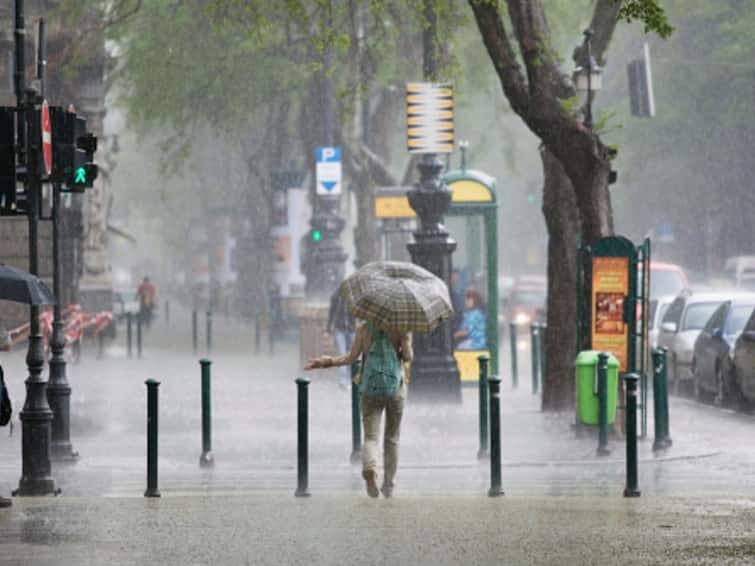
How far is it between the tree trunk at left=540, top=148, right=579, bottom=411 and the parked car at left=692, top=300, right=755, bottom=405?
126 inches

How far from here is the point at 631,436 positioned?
15570 mm

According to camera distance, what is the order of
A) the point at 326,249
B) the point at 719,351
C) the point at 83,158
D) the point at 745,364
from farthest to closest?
the point at 326,249, the point at 719,351, the point at 745,364, the point at 83,158

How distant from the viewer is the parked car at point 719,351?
27391 mm

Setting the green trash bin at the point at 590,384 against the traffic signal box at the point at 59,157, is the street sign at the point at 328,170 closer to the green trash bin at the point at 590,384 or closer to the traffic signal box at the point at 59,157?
the green trash bin at the point at 590,384

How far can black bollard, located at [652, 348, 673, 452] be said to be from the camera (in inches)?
806

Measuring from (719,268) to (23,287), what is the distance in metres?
60.2

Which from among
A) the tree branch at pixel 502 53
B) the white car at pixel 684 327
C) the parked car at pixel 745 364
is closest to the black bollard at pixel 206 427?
the tree branch at pixel 502 53

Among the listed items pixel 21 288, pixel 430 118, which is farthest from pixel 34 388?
pixel 430 118

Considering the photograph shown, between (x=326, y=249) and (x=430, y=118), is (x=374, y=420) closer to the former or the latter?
(x=430, y=118)

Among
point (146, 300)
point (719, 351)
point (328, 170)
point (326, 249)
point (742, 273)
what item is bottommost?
point (719, 351)

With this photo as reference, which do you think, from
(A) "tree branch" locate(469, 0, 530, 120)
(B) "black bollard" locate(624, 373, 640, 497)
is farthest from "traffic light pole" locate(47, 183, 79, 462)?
(B) "black bollard" locate(624, 373, 640, 497)

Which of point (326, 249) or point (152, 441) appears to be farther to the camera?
point (326, 249)

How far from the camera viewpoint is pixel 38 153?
16.1 m

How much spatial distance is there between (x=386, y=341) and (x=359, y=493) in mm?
1720
